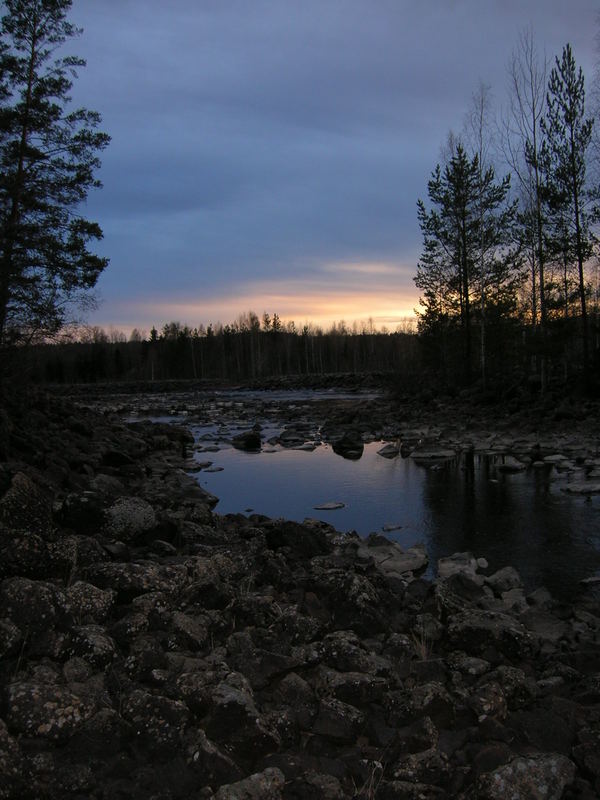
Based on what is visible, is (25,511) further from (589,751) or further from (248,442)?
(248,442)

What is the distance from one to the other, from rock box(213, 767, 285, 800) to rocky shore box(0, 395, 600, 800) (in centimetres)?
1

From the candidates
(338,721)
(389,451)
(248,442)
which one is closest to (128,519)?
(338,721)

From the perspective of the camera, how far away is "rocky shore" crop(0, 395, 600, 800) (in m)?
2.85

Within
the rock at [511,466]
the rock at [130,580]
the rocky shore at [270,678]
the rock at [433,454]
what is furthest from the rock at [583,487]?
the rock at [130,580]

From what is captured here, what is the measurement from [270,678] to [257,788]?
3.49ft

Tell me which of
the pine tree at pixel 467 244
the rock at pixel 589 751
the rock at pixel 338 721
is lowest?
the rock at pixel 589 751

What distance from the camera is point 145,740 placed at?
10.0 feet

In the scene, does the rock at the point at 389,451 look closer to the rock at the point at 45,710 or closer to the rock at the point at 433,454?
the rock at the point at 433,454

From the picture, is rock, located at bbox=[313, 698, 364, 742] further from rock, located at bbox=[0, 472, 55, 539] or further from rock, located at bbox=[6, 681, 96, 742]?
rock, located at bbox=[0, 472, 55, 539]

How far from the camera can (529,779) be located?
2.79m

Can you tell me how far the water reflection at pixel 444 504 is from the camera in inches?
314

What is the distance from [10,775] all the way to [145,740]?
0.66 m

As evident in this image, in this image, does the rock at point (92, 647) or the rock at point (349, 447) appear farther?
the rock at point (349, 447)

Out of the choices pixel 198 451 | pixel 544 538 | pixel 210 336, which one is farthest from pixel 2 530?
pixel 210 336
